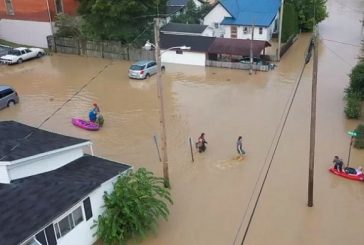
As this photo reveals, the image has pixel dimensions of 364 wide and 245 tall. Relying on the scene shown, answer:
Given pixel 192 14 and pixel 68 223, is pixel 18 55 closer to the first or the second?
pixel 192 14

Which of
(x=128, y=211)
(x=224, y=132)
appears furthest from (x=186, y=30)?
(x=128, y=211)

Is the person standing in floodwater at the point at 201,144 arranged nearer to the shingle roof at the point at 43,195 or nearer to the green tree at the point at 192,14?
the shingle roof at the point at 43,195

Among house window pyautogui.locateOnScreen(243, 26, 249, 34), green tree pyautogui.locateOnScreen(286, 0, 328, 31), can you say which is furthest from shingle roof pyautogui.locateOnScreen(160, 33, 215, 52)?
green tree pyautogui.locateOnScreen(286, 0, 328, 31)

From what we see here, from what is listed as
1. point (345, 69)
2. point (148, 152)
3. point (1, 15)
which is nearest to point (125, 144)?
point (148, 152)

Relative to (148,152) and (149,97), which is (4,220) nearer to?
(148,152)

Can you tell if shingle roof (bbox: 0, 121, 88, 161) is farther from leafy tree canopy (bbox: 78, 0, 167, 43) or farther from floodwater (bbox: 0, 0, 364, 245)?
leafy tree canopy (bbox: 78, 0, 167, 43)

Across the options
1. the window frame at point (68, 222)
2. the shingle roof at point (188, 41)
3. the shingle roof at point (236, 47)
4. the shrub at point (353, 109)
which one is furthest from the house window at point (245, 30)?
the window frame at point (68, 222)
